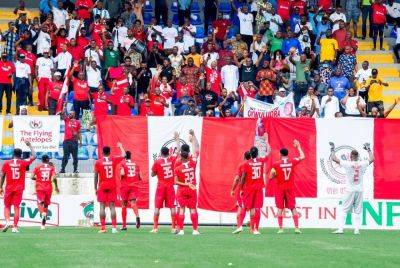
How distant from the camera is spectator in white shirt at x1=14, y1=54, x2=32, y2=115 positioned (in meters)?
38.5

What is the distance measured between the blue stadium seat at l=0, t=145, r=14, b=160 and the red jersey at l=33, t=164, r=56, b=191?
326 cm

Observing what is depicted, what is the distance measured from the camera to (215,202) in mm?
34719

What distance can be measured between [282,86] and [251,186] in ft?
34.9

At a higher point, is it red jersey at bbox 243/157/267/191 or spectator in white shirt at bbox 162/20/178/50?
spectator in white shirt at bbox 162/20/178/50

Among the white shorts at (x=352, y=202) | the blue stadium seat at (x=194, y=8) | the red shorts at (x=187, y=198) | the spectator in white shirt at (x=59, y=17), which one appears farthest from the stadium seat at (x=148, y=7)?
the white shorts at (x=352, y=202)

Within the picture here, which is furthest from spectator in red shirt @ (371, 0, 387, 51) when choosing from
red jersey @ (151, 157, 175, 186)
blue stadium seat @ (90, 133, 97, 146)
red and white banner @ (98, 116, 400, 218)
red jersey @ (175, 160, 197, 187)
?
red jersey @ (175, 160, 197, 187)

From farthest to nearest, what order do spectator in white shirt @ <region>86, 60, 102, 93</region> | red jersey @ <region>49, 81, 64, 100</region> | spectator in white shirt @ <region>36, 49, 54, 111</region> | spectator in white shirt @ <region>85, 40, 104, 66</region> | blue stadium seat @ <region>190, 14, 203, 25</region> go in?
1. blue stadium seat @ <region>190, 14, 203, 25</region>
2. spectator in white shirt @ <region>85, 40, 104, 66</region>
3. spectator in white shirt @ <region>86, 60, 102, 93</region>
4. spectator in white shirt @ <region>36, 49, 54, 111</region>
5. red jersey @ <region>49, 81, 64, 100</region>

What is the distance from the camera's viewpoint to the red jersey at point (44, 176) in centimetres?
3206

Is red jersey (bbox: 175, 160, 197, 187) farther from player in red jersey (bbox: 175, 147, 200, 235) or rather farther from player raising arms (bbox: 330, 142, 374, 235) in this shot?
player raising arms (bbox: 330, 142, 374, 235)

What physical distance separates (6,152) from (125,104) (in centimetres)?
452

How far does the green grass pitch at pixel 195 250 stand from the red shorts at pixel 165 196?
28.1 inches

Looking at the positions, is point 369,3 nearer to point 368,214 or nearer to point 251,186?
point 368,214

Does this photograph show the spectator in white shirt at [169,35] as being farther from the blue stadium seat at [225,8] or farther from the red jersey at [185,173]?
the red jersey at [185,173]

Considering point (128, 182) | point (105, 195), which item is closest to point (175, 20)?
point (128, 182)
